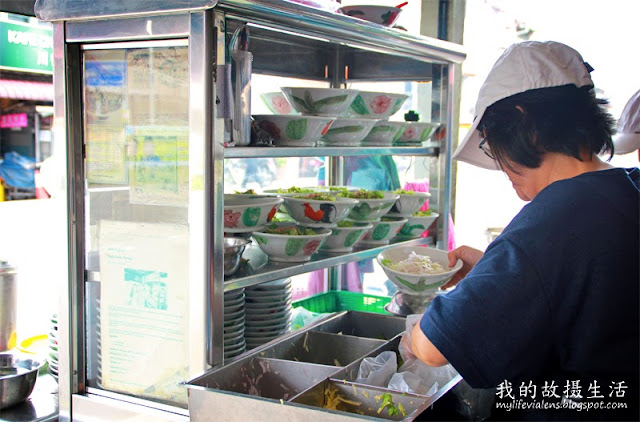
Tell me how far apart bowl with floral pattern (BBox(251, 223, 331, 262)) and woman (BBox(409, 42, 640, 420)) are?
85 centimetres

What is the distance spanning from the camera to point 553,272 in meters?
1.30

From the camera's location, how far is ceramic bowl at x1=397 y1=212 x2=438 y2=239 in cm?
301

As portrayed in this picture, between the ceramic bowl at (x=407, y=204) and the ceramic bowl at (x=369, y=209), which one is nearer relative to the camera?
the ceramic bowl at (x=369, y=209)

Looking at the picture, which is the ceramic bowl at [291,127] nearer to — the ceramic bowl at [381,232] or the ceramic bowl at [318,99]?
the ceramic bowl at [318,99]

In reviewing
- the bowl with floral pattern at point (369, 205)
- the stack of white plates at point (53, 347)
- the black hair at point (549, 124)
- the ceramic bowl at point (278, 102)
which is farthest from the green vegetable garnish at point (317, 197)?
the black hair at point (549, 124)

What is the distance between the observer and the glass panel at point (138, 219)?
1889 mm

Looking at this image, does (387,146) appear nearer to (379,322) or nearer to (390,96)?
(390,96)

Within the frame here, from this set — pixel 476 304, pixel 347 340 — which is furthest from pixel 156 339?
pixel 476 304

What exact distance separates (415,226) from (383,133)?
498mm

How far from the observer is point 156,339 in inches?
77.5

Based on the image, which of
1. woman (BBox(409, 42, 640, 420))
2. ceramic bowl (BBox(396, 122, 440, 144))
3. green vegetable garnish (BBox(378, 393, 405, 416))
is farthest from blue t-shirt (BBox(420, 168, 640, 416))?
ceramic bowl (BBox(396, 122, 440, 144))

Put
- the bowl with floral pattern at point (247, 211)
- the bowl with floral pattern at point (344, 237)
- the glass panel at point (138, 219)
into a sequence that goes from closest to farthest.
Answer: the glass panel at point (138, 219) < the bowl with floral pattern at point (247, 211) < the bowl with floral pattern at point (344, 237)

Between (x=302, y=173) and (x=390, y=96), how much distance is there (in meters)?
4.39

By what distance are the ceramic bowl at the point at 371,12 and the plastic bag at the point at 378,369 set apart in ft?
4.03
